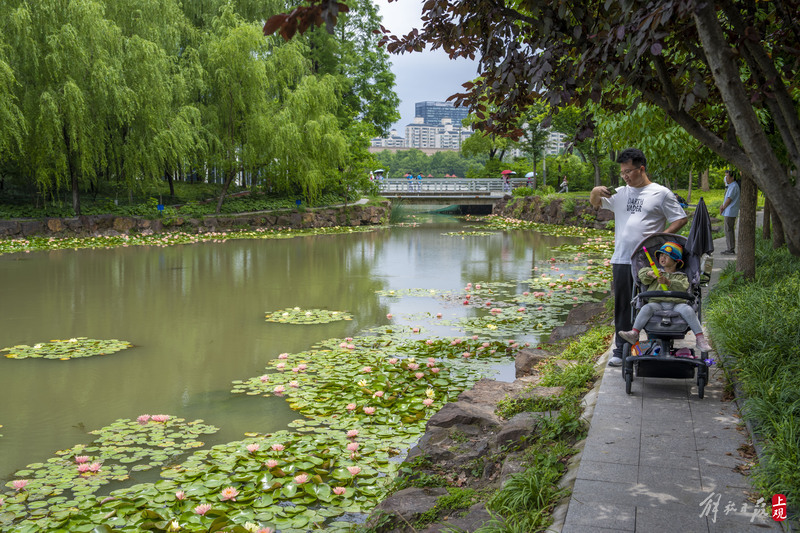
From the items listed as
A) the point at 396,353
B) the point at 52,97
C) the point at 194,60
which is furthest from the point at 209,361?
the point at 194,60

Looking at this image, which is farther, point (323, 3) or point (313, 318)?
point (313, 318)

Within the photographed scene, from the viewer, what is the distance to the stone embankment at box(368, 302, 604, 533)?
323 centimetres

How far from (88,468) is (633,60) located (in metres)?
4.02

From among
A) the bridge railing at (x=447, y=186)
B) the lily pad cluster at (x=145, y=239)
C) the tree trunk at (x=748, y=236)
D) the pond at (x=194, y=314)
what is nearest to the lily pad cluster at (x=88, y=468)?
the pond at (x=194, y=314)

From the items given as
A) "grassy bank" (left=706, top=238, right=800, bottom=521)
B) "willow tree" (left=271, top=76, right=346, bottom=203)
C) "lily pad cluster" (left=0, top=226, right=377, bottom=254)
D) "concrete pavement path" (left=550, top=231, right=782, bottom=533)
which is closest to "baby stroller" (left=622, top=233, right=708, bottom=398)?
"concrete pavement path" (left=550, top=231, right=782, bottom=533)

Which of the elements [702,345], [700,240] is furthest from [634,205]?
[702,345]

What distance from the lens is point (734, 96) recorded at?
9.90 feet

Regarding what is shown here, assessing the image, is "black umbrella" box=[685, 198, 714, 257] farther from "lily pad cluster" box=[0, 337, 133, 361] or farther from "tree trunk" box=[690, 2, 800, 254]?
"lily pad cluster" box=[0, 337, 133, 361]

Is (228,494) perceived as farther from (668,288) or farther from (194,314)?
(194,314)

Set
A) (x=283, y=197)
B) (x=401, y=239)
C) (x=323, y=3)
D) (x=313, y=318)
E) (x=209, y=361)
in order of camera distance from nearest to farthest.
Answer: (x=323, y=3) < (x=209, y=361) < (x=313, y=318) < (x=401, y=239) < (x=283, y=197)

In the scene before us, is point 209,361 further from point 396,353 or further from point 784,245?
point 784,245

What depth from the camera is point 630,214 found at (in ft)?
16.4

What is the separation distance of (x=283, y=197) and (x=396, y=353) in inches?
871

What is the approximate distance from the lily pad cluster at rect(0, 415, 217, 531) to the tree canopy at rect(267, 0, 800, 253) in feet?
10.0
